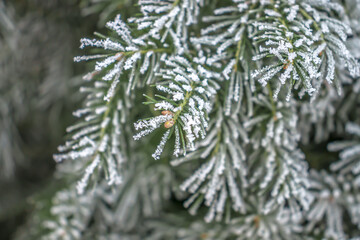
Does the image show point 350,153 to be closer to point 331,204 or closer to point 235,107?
point 331,204

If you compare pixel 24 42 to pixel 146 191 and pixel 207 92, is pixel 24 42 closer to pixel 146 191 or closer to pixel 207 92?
pixel 146 191

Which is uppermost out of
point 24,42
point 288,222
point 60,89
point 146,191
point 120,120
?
point 24,42

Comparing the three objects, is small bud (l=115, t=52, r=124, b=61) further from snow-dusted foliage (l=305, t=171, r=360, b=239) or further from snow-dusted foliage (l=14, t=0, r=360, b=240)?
snow-dusted foliage (l=305, t=171, r=360, b=239)

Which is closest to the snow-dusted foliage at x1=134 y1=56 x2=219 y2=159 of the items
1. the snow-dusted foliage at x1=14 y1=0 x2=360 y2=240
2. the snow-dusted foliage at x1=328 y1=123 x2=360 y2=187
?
the snow-dusted foliage at x1=14 y1=0 x2=360 y2=240

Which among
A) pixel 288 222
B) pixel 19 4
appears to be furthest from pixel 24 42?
pixel 288 222

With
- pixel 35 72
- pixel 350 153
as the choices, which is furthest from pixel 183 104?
pixel 35 72

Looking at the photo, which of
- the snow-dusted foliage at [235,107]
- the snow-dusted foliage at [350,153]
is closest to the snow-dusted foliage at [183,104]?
the snow-dusted foliage at [235,107]

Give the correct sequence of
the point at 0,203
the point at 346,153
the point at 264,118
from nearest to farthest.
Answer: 1. the point at 264,118
2. the point at 346,153
3. the point at 0,203
